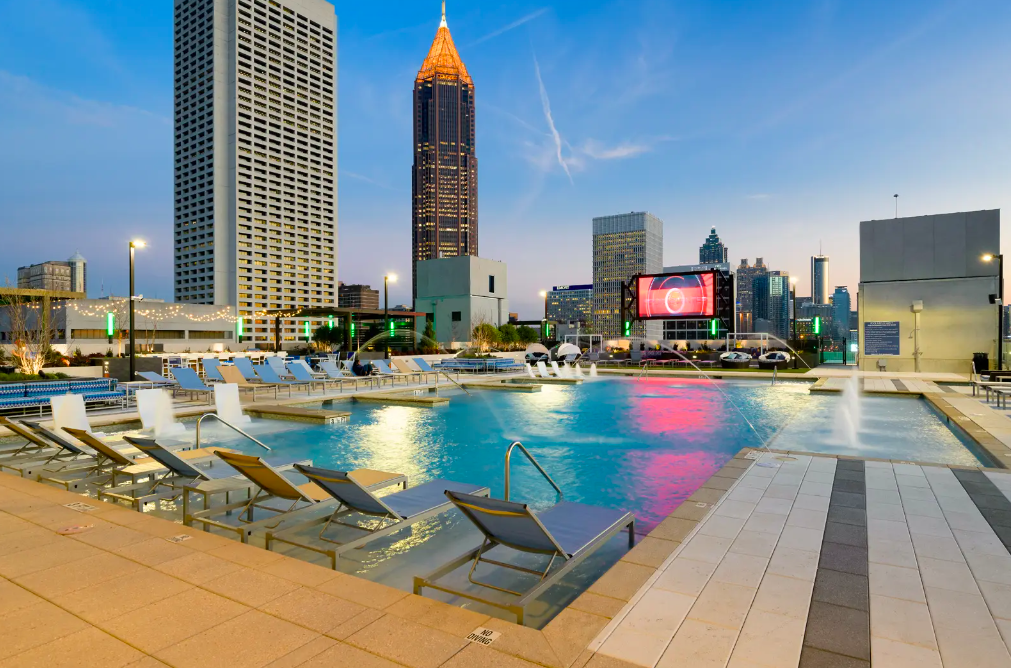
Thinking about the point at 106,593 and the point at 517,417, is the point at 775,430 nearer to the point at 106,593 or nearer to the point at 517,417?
the point at 517,417

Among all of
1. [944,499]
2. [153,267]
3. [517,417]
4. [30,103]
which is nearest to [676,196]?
[517,417]

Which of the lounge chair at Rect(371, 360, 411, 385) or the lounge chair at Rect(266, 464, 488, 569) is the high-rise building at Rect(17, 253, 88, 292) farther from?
the lounge chair at Rect(266, 464, 488, 569)

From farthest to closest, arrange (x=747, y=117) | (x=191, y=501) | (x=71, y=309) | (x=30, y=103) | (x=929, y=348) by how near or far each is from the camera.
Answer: (x=30, y=103) < (x=71, y=309) < (x=747, y=117) < (x=929, y=348) < (x=191, y=501)

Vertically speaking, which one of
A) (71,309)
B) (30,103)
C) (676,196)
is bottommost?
(71,309)

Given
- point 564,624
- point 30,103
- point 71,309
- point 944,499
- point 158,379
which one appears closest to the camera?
point 564,624

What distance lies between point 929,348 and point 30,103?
15107 cm

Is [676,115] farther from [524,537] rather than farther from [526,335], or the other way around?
[524,537]

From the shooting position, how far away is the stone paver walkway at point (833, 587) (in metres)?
2.45

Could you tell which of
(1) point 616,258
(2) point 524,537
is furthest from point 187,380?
(1) point 616,258

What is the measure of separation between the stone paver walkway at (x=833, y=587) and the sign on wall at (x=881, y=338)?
2753cm

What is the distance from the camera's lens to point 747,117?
130ft

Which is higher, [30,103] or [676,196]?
[30,103]

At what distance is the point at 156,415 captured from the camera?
30.8 feet

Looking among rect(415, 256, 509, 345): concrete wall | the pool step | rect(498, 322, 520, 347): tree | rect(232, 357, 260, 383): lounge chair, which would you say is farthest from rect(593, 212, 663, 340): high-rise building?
the pool step
